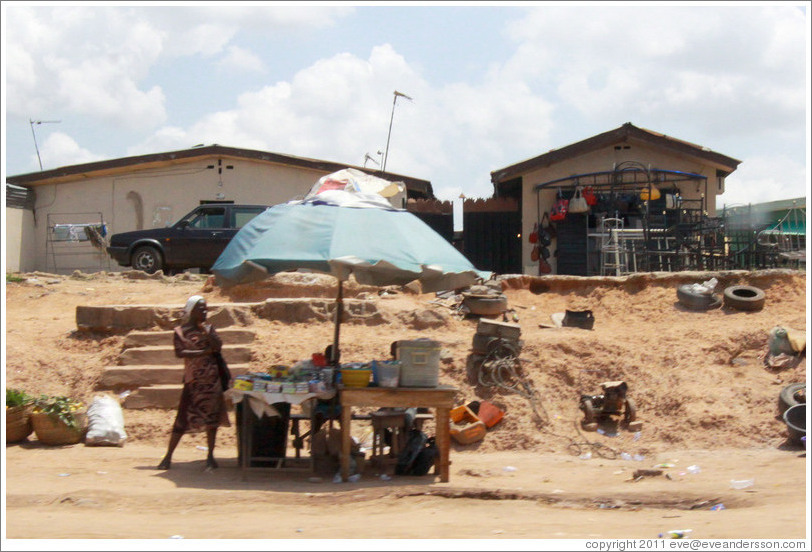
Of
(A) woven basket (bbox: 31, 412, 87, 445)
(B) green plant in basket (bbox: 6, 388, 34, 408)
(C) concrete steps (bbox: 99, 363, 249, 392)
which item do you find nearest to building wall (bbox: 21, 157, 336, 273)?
(C) concrete steps (bbox: 99, 363, 249, 392)

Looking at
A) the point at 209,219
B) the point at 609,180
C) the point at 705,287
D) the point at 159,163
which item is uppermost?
the point at 159,163

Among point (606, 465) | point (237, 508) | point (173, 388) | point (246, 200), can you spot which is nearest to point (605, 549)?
point (237, 508)

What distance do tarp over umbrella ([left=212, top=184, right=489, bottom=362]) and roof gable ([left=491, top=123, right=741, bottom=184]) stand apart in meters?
11.7

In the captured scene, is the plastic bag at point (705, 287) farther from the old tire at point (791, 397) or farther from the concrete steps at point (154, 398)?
the concrete steps at point (154, 398)

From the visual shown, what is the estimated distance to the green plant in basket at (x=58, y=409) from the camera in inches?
363

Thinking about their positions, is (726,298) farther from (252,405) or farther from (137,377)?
(137,377)

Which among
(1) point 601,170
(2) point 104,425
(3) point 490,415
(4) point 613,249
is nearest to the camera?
(2) point 104,425

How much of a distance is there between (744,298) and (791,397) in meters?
3.49

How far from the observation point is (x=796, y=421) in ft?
30.7

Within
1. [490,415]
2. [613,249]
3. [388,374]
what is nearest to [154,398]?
[388,374]

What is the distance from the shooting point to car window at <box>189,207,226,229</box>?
1836 centimetres

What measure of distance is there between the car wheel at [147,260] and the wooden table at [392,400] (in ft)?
38.6

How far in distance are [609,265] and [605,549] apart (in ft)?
39.2

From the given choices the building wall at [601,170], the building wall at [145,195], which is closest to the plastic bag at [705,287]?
the building wall at [601,170]
